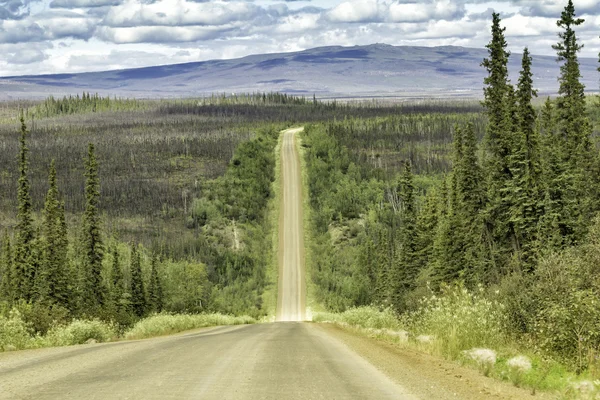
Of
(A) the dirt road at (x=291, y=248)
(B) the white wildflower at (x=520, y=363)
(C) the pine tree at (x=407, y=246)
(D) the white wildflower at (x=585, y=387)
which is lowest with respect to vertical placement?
(A) the dirt road at (x=291, y=248)

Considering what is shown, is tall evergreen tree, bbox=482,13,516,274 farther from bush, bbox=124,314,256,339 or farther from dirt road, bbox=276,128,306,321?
dirt road, bbox=276,128,306,321

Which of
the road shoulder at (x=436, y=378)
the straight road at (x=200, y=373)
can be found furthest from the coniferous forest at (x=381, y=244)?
the straight road at (x=200, y=373)

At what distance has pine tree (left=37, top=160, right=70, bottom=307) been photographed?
5462 centimetres

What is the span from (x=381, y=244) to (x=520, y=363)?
263 ft

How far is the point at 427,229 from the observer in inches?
2687

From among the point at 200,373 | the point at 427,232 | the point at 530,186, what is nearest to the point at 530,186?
the point at 530,186

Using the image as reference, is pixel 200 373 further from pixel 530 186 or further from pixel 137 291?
pixel 137 291

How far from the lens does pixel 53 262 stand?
55.1 m

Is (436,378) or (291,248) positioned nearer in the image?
(436,378)

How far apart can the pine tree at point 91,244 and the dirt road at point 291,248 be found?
34.1 m

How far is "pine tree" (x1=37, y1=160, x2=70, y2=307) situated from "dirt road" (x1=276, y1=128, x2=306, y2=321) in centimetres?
3867

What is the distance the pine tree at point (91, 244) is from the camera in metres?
59.2

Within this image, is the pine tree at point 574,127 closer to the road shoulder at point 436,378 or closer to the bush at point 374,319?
the bush at point 374,319

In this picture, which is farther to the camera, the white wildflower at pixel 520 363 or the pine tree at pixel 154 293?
the pine tree at pixel 154 293
